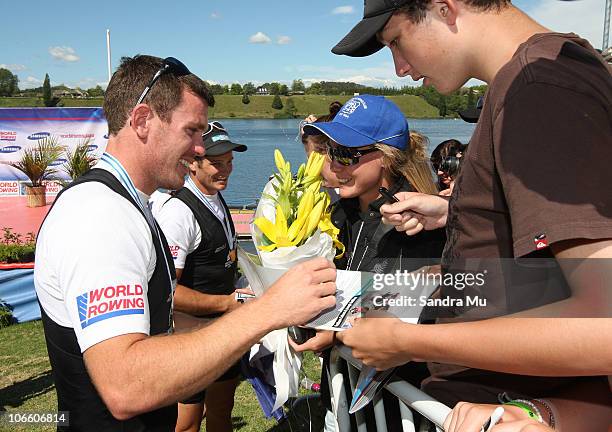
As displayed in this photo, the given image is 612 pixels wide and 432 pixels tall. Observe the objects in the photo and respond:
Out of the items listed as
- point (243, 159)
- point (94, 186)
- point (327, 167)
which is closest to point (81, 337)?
point (94, 186)

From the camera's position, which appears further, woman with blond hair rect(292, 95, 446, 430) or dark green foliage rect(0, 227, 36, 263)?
dark green foliage rect(0, 227, 36, 263)

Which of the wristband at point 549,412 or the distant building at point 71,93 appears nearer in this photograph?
the wristband at point 549,412

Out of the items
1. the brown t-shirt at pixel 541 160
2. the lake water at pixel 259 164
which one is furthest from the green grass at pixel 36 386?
the brown t-shirt at pixel 541 160

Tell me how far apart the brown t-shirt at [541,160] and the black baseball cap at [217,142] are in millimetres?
3267

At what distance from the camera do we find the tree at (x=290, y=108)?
167 feet

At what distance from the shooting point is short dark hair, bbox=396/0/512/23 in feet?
4.27

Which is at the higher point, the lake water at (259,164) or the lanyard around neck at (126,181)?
the lanyard around neck at (126,181)

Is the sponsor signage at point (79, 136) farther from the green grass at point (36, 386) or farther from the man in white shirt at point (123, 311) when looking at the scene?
the man in white shirt at point (123, 311)

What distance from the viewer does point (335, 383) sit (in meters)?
2.06

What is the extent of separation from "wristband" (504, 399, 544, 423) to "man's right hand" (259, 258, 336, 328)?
647mm

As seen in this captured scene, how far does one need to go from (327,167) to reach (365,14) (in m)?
1.53

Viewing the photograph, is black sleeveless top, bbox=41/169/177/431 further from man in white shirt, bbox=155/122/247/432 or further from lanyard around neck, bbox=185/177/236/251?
lanyard around neck, bbox=185/177/236/251

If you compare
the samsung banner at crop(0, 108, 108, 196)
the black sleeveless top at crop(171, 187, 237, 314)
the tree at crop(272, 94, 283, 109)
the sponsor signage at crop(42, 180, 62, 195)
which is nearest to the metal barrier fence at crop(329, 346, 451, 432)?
the black sleeveless top at crop(171, 187, 237, 314)

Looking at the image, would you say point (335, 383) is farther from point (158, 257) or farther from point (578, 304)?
point (578, 304)
